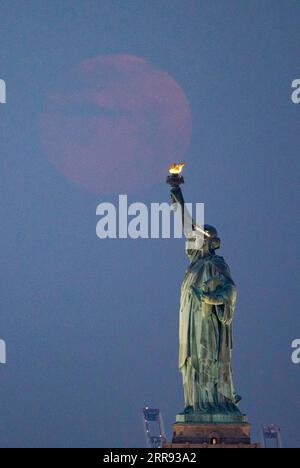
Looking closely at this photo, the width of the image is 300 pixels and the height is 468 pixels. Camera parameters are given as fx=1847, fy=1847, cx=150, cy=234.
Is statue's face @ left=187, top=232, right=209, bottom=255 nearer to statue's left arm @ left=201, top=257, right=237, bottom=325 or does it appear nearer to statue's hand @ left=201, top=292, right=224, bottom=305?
statue's left arm @ left=201, top=257, right=237, bottom=325

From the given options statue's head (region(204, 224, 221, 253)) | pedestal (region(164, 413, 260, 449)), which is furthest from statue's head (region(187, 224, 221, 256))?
pedestal (region(164, 413, 260, 449))

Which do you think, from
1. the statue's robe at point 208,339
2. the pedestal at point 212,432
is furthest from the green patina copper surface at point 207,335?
the pedestal at point 212,432

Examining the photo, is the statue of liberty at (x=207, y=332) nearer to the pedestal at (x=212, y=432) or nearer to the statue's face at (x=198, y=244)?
the statue's face at (x=198, y=244)

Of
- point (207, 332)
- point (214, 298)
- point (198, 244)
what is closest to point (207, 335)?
point (207, 332)

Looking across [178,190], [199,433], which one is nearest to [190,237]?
[178,190]
